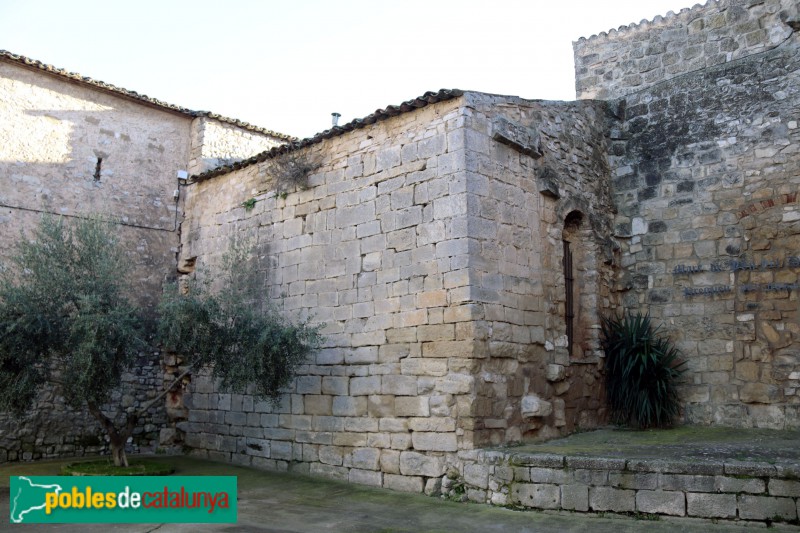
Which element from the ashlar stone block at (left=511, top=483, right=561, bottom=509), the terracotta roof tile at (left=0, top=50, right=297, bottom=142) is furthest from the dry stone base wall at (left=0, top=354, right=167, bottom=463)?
the ashlar stone block at (left=511, top=483, right=561, bottom=509)

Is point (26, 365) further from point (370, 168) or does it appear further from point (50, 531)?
point (370, 168)

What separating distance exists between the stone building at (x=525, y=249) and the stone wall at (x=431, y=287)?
31 millimetres

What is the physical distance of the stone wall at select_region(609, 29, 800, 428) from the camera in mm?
9750

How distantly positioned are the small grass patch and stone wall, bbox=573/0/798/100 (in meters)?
9.25

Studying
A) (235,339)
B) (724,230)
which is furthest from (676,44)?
(235,339)

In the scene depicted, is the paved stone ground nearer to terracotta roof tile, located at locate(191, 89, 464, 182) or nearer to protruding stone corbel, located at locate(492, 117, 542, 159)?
protruding stone corbel, located at locate(492, 117, 542, 159)

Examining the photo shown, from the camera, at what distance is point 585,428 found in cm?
991

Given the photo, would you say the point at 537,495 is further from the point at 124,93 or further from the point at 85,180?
the point at 124,93

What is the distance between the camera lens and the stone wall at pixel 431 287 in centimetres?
851

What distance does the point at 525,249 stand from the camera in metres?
9.35

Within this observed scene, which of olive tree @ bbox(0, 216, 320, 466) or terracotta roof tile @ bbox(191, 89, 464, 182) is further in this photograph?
terracotta roof tile @ bbox(191, 89, 464, 182)

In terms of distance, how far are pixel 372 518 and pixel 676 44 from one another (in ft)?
29.8

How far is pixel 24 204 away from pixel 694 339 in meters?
10.8

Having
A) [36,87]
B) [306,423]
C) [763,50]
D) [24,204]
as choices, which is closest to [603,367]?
[306,423]
